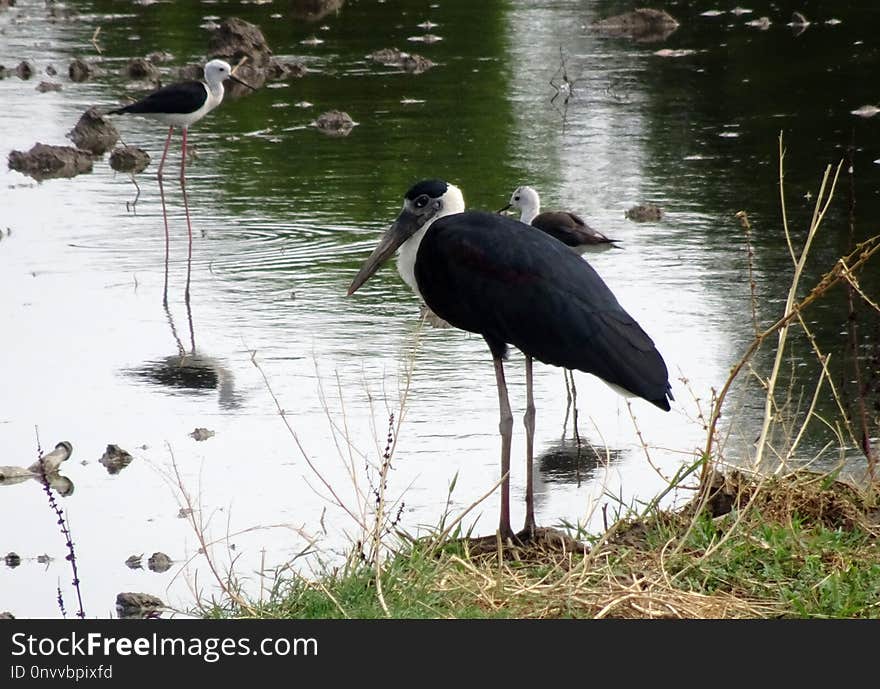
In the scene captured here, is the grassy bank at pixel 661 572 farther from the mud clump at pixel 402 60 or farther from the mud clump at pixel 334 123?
the mud clump at pixel 402 60

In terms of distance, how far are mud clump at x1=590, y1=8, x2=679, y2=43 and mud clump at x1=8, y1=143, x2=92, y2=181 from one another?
8112 mm

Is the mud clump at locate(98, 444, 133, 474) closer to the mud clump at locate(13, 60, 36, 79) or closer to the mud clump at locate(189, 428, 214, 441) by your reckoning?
→ the mud clump at locate(189, 428, 214, 441)

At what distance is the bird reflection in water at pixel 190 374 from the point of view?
27.0ft

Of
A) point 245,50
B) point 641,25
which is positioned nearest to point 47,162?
point 245,50

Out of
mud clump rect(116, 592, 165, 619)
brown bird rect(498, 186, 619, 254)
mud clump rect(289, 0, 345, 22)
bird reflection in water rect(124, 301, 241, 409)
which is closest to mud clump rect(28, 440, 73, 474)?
bird reflection in water rect(124, 301, 241, 409)

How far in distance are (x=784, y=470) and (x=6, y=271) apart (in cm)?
552

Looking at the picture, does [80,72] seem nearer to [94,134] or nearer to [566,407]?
[94,134]

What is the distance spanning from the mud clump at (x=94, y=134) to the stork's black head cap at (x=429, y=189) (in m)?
7.90

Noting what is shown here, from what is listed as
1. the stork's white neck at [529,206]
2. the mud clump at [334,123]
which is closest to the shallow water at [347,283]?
A: the mud clump at [334,123]

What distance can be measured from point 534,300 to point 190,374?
116 inches

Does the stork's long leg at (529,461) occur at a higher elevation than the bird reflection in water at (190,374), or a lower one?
higher

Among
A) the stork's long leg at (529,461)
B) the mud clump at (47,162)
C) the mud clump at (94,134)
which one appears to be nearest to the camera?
the stork's long leg at (529,461)

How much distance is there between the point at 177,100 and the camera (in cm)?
1220

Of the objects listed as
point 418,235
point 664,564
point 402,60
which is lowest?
point 664,564
